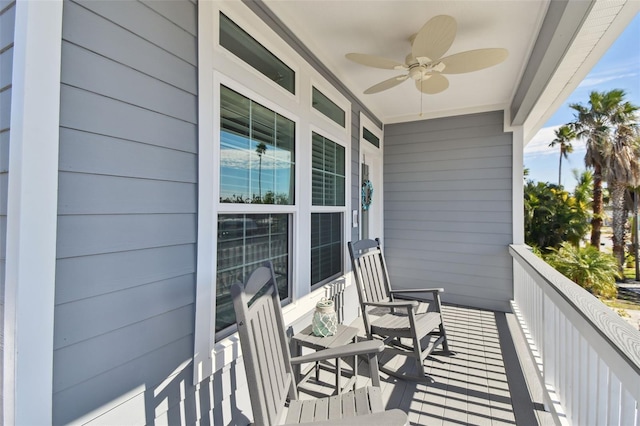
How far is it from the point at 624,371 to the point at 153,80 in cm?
210

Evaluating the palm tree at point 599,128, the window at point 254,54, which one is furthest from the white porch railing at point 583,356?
the palm tree at point 599,128

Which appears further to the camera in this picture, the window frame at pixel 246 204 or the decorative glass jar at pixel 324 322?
the decorative glass jar at pixel 324 322

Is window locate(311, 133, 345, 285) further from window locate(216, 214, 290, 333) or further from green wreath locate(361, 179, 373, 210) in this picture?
green wreath locate(361, 179, 373, 210)

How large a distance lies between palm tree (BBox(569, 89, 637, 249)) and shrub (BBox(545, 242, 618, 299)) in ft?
13.9

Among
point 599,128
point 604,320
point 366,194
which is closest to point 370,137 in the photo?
point 366,194

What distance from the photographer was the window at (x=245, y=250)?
1.73m

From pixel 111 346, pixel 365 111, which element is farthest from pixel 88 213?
pixel 365 111

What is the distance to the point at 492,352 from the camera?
2.92m

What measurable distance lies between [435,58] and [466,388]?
2526 mm

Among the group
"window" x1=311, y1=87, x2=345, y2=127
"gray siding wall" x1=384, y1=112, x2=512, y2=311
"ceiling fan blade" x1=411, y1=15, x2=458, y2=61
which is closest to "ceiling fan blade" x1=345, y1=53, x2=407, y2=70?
"ceiling fan blade" x1=411, y1=15, x2=458, y2=61

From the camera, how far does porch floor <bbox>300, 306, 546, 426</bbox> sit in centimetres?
205

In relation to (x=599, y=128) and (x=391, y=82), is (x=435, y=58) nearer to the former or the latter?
(x=391, y=82)

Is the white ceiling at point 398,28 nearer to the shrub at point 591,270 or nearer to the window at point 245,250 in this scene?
the window at point 245,250

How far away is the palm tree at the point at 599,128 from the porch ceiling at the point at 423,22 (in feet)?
32.9
